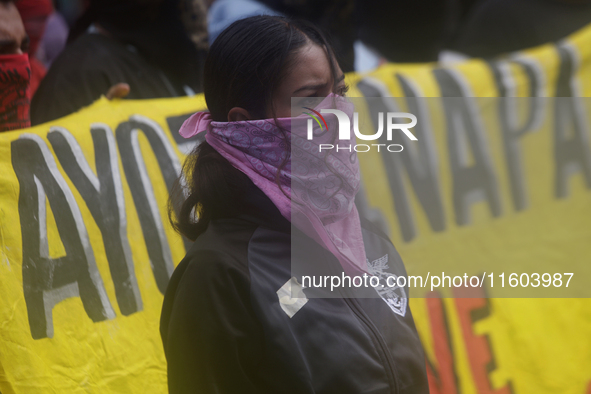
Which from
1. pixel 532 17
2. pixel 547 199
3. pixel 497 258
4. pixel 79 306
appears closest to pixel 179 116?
pixel 79 306

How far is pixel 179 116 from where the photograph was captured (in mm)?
2107

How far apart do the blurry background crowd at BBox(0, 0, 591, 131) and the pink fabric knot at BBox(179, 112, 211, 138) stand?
362 mm

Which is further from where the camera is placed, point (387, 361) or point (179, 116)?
point (179, 116)

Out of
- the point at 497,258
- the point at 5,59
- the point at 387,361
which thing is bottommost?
the point at 497,258

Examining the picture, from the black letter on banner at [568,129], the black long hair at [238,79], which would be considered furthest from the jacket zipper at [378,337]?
the black letter on banner at [568,129]

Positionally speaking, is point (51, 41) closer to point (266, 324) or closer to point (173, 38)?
point (173, 38)

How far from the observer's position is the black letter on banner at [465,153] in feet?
7.50

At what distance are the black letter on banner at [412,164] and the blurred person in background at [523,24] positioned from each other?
2.65 ft

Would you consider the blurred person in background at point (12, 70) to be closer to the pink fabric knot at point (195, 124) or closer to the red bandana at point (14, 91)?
the red bandana at point (14, 91)

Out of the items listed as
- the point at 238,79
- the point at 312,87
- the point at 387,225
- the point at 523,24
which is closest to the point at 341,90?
the point at 312,87

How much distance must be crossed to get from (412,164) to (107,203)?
1.24m

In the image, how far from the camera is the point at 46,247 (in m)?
1.66

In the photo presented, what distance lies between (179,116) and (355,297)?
126 centimetres

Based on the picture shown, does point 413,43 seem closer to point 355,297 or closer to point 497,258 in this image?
point 497,258
